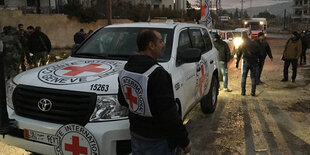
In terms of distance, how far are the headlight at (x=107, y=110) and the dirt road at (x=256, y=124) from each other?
1.85 m

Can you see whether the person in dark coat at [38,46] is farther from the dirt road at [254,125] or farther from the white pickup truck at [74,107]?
the white pickup truck at [74,107]

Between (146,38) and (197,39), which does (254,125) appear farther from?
(146,38)

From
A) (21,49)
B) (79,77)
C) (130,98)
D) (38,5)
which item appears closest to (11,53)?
(21,49)

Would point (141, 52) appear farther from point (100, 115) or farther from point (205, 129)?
point (205, 129)

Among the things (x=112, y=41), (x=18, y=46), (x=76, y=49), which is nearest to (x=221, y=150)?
(x=112, y=41)

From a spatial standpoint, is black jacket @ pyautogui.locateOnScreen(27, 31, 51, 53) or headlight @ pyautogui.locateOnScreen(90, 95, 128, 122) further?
black jacket @ pyautogui.locateOnScreen(27, 31, 51, 53)

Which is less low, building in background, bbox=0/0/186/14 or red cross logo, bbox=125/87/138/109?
building in background, bbox=0/0/186/14

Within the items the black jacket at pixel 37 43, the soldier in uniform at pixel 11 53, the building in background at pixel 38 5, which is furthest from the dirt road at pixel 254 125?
the building in background at pixel 38 5

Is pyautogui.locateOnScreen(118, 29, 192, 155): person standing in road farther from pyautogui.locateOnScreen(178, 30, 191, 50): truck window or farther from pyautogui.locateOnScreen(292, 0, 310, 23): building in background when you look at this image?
pyautogui.locateOnScreen(292, 0, 310, 23): building in background

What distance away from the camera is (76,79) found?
3199mm

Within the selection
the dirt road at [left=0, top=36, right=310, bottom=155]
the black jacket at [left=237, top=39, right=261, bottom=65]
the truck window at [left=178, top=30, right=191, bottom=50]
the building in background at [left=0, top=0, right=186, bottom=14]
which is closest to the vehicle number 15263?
the truck window at [left=178, top=30, right=191, bottom=50]

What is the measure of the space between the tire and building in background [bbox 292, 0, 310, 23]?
100776mm

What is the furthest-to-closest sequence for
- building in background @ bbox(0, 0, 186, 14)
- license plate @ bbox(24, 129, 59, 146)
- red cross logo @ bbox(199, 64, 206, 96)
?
building in background @ bbox(0, 0, 186, 14), red cross logo @ bbox(199, 64, 206, 96), license plate @ bbox(24, 129, 59, 146)

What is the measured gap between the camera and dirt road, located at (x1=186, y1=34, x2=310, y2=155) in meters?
4.62
